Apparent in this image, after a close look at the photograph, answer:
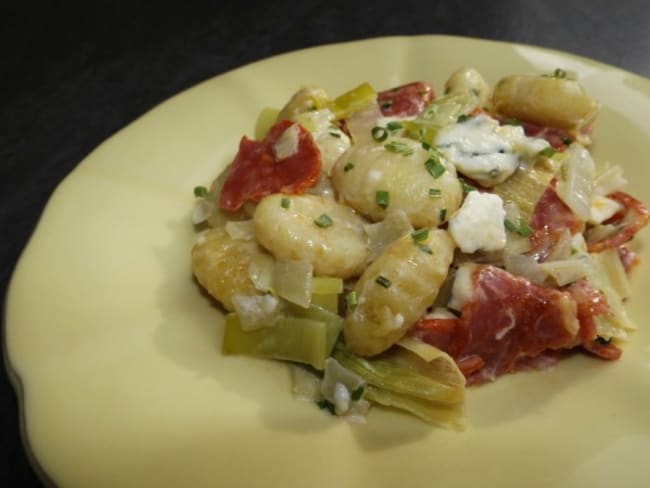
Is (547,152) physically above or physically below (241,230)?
above

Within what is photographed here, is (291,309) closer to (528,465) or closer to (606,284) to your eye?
(528,465)

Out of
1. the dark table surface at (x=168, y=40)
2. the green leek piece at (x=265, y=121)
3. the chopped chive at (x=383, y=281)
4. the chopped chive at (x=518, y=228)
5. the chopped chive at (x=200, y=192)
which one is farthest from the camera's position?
the dark table surface at (x=168, y=40)

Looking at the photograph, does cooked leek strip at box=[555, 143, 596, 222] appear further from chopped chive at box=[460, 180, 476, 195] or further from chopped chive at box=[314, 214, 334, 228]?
chopped chive at box=[314, 214, 334, 228]

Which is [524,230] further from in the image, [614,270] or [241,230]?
[241,230]

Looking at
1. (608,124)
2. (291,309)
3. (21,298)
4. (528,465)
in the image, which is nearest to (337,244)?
(291,309)

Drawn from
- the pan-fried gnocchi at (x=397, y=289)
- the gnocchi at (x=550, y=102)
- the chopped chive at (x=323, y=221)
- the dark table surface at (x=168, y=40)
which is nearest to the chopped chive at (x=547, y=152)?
the gnocchi at (x=550, y=102)

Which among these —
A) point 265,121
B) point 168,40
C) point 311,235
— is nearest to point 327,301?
point 311,235

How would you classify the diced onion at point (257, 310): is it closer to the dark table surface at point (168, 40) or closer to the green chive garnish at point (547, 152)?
the green chive garnish at point (547, 152)
